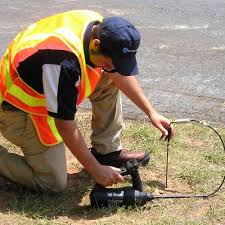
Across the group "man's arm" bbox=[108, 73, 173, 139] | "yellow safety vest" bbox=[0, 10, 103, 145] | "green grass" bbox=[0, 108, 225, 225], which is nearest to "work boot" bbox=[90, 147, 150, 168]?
"green grass" bbox=[0, 108, 225, 225]

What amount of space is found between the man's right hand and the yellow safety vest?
0.45 metres

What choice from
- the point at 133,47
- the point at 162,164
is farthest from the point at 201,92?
the point at 133,47

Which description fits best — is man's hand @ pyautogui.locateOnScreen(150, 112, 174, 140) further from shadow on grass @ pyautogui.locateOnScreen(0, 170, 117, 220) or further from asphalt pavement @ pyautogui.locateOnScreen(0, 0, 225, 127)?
asphalt pavement @ pyautogui.locateOnScreen(0, 0, 225, 127)

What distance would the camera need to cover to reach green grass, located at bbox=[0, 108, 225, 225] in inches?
117

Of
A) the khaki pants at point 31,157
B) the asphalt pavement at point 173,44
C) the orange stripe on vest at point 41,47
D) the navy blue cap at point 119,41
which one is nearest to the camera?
the navy blue cap at point 119,41

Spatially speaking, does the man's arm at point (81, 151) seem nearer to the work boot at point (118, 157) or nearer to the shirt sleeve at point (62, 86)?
the shirt sleeve at point (62, 86)

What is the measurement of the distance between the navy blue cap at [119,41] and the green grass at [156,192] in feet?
3.00

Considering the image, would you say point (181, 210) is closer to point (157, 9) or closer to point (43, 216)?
point (43, 216)

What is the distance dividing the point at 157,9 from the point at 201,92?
10.7 feet

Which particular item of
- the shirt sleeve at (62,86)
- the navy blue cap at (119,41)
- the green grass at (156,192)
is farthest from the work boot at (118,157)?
the navy blue cap at (119,41)

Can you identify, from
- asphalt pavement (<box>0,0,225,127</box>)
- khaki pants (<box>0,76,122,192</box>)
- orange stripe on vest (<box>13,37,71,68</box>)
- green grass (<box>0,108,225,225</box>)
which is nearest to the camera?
orange stripe on vest (<box>13,37,71,68</box>)

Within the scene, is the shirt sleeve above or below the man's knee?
above

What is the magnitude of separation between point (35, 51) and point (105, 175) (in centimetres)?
79

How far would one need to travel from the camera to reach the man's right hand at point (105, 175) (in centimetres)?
282
